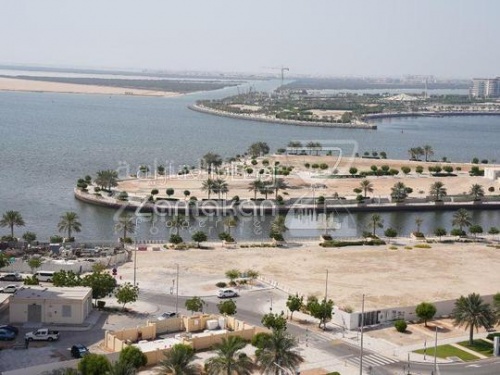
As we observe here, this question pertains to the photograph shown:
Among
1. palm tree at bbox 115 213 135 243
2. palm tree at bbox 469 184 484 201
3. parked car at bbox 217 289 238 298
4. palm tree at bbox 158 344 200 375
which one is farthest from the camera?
→ palm tree at bbox 469 184 484 201

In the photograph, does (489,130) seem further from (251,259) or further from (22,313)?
(22,313)

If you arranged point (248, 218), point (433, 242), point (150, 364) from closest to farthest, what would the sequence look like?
point (150, 364), point (433, 242), point (248, 218)

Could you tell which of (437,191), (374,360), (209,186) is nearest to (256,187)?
(209,186)

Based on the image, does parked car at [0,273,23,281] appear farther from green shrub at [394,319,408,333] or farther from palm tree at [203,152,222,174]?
palm tree at [203,152,222,174]

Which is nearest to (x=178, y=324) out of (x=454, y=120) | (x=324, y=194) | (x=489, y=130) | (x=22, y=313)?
(x=22, y=313)

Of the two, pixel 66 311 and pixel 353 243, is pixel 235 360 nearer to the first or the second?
pixel 66 311

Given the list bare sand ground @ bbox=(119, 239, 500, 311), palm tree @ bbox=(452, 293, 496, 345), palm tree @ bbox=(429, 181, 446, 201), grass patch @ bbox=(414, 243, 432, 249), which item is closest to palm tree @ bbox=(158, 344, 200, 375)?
palm tree @ bbox=(452, 293, 496, 345)

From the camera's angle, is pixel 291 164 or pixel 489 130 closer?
pixel 291 164

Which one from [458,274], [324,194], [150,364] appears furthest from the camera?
[324,194]
